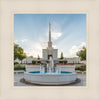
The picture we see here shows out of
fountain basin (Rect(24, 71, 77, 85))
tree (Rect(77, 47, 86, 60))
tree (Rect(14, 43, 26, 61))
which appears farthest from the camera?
tree (Rect(77, 47, 86, 60))

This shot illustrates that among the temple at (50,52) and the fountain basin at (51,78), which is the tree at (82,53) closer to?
the temple at (50,52)

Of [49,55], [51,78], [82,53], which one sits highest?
[82,53]

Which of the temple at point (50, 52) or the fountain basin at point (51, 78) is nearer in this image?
the fountain basin at point (51, 78)

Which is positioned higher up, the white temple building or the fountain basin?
the white temple building

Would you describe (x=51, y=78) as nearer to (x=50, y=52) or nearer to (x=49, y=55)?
(x=50, y=52)

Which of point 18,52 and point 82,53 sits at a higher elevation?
point 18,52

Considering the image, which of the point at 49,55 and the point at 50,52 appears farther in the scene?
the point at 49,55

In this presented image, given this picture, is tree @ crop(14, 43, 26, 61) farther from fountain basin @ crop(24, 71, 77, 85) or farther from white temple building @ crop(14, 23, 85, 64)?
fountain basin @ crop(24, 71, 77, 85)

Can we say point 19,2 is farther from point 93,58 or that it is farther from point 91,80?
point 91,80

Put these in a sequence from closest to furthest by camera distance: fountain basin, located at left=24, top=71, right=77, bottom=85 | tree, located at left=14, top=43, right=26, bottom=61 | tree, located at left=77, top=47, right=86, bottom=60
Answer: fountain basin, located at left=24, top=71, right=77, bottom=85, tree, located at left=14, top=43, right=26, bottom=61, tree, located at left=77, top=47, right=86, bottom=60

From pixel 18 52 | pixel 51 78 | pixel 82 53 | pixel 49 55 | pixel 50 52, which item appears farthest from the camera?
pixel 49 55

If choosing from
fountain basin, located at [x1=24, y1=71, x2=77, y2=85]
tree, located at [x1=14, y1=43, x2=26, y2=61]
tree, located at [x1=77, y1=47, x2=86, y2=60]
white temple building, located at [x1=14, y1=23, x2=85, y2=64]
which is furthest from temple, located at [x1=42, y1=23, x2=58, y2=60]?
fountain basin, located at [x1=24, y1=71, x2=77, y2=85]

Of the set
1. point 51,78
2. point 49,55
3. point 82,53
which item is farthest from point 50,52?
point 51,78

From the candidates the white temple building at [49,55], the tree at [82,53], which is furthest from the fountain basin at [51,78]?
the white temple building at [49,55]
